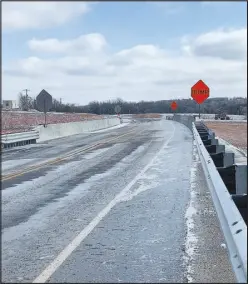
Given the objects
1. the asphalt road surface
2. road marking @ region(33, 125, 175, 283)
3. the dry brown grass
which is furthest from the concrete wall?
road marking @ region(33, 125, 175, 283)

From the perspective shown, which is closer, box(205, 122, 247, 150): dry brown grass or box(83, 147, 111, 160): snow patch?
box(83, 147, 111, 160): snow patch

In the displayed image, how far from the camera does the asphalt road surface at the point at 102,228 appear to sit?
15.8ft

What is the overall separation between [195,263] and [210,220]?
2040mm

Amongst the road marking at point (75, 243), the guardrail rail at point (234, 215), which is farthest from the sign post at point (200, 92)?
the guardrail rail at point (234, 215)

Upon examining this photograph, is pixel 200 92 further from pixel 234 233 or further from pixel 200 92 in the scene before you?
pixel 234 233

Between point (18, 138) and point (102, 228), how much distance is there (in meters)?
17.6

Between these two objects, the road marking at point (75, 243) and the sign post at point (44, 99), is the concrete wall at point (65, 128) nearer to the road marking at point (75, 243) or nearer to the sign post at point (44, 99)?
the sign post at point (44, 99)

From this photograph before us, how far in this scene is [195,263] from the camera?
5.06 metres

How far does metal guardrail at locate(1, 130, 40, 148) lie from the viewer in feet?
72.5

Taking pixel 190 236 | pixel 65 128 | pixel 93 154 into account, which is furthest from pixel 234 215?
pixel 65 128

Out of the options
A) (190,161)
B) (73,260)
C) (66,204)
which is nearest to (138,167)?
(190,161)

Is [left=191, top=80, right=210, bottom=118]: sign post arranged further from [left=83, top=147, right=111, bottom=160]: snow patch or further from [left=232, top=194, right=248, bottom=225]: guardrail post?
[left=232, top=194, right=248, bottom=225]: guardrail post

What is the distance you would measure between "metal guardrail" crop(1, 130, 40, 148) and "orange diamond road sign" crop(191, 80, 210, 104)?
29.9 ft

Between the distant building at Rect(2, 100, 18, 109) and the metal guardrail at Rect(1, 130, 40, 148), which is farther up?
the distant building at Rect(2, 100, 18, 109)
